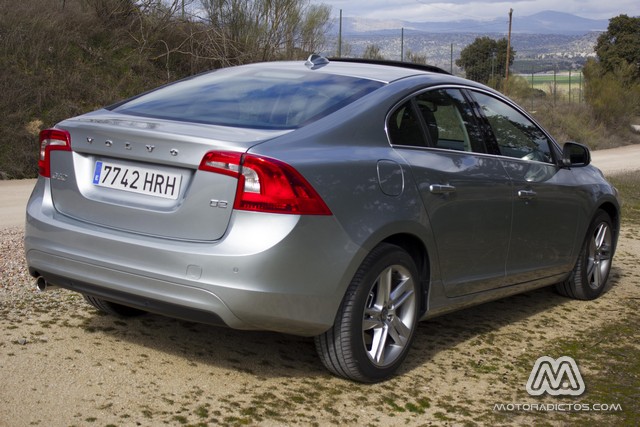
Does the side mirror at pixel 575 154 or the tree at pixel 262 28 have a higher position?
the tree at pixel 262 28

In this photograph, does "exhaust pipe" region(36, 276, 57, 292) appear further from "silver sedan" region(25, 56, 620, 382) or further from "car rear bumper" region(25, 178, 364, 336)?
"car rear bumper" region(25, 178, 364, 336)

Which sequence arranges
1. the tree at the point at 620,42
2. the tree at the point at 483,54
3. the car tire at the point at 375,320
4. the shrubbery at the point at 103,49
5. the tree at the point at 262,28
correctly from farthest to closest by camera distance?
the tree at the point at 483,54, the tree at the point at 620,42, the tree at the point at 262,28, the shrubbery at the point at 103,49, the car tire at the point at 375,320

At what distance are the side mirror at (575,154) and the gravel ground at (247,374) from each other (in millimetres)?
Answer: 1150

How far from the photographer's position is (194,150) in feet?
14.3

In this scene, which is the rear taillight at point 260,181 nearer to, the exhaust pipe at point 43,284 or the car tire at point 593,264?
the exhaust pipe at point 43,284

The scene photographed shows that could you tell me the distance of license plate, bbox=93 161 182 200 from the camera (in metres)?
4.45

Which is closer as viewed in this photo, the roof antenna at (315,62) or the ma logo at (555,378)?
the ma logo at (555,378)

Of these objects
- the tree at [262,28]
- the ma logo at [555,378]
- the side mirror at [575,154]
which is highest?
the tree at [262,28]

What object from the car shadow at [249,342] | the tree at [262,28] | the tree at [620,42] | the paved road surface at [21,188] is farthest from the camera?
the tree at [620,42]

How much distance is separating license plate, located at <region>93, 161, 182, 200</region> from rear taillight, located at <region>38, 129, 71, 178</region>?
0.80ft

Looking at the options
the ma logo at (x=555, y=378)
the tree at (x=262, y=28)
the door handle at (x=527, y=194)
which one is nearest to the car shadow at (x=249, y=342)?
the ma logo at (x=555, y=378)

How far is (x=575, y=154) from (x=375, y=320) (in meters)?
2.66

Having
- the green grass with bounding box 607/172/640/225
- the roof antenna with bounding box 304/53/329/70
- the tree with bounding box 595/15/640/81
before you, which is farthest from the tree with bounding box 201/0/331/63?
the tree with bounding box 595/15/640/81

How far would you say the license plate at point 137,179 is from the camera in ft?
14.6
